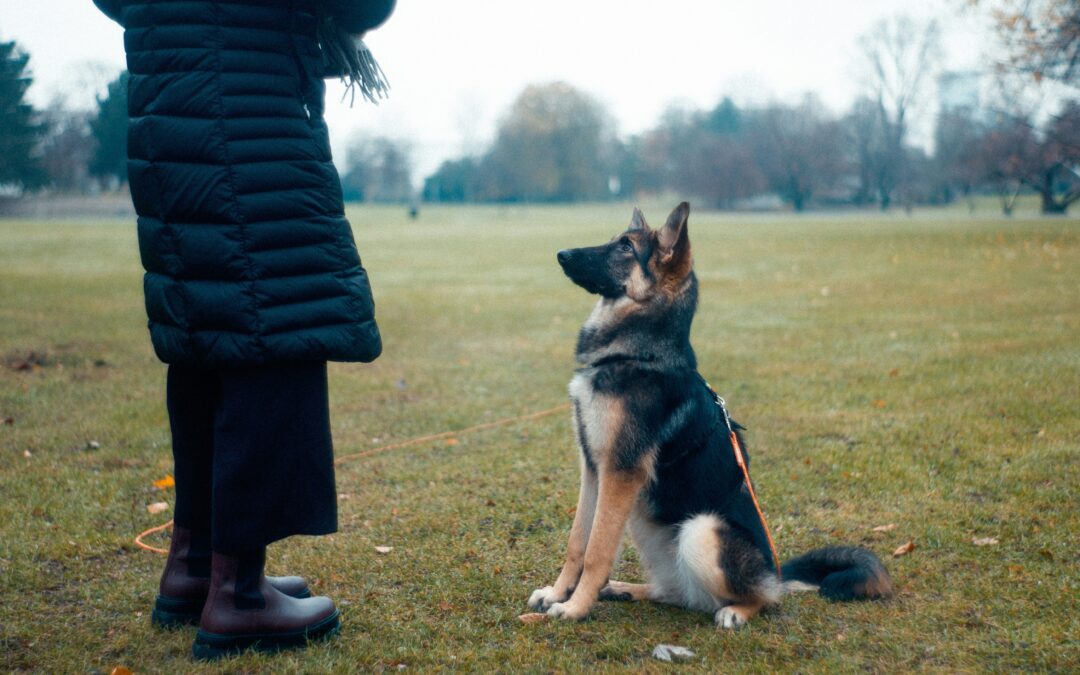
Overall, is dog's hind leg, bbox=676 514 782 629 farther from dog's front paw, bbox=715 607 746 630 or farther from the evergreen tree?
the evergreen tree

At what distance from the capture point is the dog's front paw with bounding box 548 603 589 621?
3.60m

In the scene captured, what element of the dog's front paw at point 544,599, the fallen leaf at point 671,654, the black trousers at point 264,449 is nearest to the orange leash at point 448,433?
the black trousers at point 264,449

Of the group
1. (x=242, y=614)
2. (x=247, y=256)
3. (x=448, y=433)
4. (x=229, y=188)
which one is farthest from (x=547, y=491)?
(x=229, y=188)

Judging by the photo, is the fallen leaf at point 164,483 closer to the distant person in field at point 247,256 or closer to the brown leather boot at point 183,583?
the brown leather boot at point 183,583

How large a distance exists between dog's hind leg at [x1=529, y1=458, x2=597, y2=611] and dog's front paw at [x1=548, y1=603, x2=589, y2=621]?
0.33 ft

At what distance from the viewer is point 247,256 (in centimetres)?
287

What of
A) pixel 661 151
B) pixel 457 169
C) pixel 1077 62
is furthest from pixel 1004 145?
pixel 457 169

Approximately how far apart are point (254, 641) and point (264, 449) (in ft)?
2.47

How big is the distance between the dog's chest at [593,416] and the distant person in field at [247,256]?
98cm

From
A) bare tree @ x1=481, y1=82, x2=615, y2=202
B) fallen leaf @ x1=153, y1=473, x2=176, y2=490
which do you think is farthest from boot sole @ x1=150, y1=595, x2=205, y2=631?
bare tree @ x1=481, y1=82, x2=615, y2=202

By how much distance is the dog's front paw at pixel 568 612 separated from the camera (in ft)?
11.8

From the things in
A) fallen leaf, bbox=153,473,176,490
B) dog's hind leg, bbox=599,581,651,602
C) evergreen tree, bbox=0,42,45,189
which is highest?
evergreen tree, bbox=0,42,45,189

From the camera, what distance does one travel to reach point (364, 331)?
3.05 meters

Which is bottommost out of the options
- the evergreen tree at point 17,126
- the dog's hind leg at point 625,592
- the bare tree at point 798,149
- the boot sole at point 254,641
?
the dog's hind leg at point 625,592
